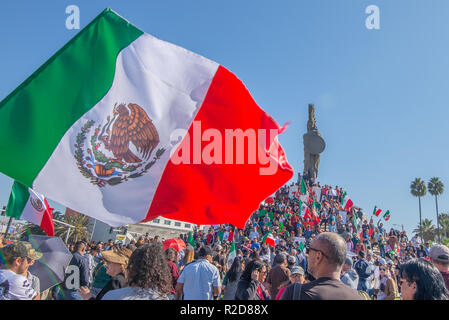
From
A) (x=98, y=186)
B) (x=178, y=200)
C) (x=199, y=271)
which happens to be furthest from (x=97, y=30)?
(x=199, y=271)

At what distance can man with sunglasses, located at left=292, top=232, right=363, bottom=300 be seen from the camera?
238cm

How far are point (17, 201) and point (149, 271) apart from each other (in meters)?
6.20

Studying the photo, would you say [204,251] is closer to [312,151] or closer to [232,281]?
[232,281]

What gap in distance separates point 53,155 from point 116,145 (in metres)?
0.73

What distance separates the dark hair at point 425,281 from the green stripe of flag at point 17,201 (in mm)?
7280

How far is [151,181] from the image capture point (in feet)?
14.2

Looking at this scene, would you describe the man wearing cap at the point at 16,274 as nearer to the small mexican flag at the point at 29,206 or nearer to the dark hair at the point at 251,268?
the dark hair at the point at 251,268

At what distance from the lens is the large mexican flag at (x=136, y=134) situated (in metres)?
4.05

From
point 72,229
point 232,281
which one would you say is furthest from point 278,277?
point 72,229

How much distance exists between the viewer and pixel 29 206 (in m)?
7.45

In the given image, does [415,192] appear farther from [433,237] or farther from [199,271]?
[199,271]

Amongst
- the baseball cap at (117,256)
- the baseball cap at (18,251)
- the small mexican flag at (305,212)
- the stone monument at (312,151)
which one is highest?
the stone monument at (312,151)

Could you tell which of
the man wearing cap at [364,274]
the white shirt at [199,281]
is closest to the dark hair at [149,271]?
the white shirt at [199,281]

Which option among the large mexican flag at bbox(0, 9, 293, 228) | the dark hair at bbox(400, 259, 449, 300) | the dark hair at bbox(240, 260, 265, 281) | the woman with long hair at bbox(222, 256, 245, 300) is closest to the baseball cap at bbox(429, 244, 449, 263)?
the dark hair at bbox(400, 259, 449, 300)
